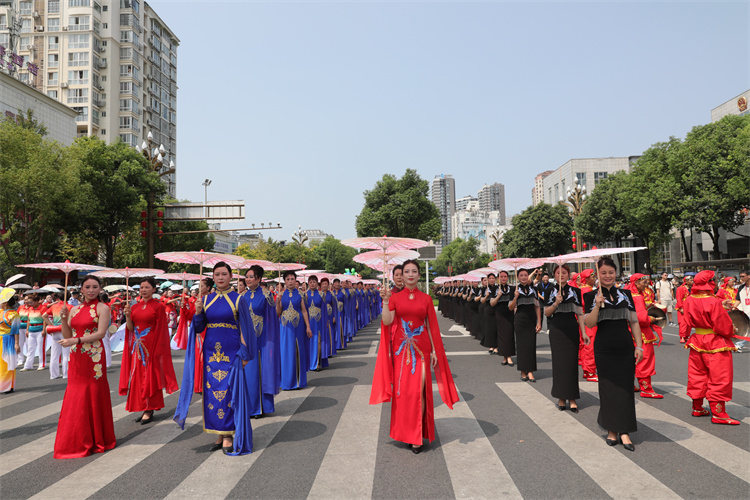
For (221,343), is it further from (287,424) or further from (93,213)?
(93,213)

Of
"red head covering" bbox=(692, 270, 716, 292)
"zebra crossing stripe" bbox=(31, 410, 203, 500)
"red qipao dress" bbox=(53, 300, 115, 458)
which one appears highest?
"red head covering" bbox=(692, 270, 716, 292)

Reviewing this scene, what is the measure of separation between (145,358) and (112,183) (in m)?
25.9

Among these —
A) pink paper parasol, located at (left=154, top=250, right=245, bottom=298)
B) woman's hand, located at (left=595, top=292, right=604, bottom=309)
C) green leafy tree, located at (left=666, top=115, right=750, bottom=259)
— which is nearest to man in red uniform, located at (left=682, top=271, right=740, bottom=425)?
woman's hand, located at (left=595, top=292, right=604, bottom=309)

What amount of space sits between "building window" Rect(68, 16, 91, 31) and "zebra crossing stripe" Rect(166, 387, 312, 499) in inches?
2550

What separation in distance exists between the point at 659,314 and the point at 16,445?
885 centimetres

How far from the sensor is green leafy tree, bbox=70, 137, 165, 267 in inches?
A: 1117

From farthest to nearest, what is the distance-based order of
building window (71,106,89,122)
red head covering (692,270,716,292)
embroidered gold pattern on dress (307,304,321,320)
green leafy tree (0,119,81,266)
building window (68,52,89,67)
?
building window (68,52,89,67)
building window (71,106,89,122)
green leafy tree (0,119,81,266)
embroidered gold pattern on dress (307,304,321,320)
red head covering (692,270,716,292)

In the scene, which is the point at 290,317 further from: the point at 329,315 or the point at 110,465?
the point at 110,465

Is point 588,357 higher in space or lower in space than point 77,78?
lower

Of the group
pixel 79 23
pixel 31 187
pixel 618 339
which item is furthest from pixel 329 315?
pixel 79 23

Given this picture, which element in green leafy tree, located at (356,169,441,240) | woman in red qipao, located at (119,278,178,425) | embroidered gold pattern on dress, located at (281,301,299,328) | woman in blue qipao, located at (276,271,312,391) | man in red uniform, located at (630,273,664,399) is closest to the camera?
woman in red qipao, located at (119,278,178,425)

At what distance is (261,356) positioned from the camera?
6.95m

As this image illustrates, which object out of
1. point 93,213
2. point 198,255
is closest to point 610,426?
point 198,255

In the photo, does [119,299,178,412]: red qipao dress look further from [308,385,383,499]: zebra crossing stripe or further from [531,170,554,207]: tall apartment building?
[531,170,554,207]: tall apartment building
